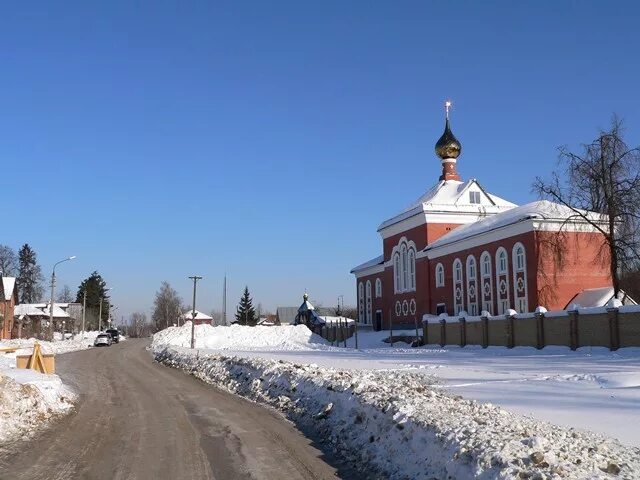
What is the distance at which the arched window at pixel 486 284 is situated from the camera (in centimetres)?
5050

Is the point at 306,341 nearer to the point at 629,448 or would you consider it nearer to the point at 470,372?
the point at 470,372

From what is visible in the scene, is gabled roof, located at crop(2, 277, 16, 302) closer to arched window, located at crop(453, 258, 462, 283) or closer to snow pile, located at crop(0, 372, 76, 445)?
arched window, located at crop(453, 258, 462, 283)

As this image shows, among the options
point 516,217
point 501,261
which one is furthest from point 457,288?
point 516,217

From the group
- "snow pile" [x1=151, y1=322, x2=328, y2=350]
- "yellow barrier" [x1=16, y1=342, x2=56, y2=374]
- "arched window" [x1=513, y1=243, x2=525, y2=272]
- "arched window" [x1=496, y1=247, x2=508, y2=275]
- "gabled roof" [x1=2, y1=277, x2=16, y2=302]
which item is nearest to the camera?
"yellow barrier" [x1=16, y1=342, x2=56, y2=374]

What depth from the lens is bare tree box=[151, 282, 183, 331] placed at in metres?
144

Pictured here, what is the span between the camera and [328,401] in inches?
547

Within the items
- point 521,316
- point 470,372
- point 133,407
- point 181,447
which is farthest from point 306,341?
point 181,447

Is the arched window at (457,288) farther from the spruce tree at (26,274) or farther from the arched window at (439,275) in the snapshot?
the spruce tree at (26,274)

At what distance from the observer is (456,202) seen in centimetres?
6238

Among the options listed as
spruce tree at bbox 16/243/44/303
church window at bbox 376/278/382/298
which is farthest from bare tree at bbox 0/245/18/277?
church window at bbox 376/278/382/298

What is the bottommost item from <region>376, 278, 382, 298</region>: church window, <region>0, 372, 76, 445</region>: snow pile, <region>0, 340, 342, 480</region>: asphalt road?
<region>0, 340, 342, 480</region>: asphalt road

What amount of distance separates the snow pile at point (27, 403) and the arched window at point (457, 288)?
1646 inches

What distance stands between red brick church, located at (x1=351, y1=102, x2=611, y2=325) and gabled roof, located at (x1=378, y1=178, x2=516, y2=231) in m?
0.09

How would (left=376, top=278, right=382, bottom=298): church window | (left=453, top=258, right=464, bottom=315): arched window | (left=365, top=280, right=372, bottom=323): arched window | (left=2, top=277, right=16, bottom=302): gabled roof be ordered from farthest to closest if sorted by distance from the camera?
(left=365, top=280, right=372, bottom=323): arched window, (left=2, top=277, right=16, bottom=302): gabled roof, (left=376, top=278, right=382, bottom=298): church window, (left=453, top=258, right=464, bottom=315): arched window
